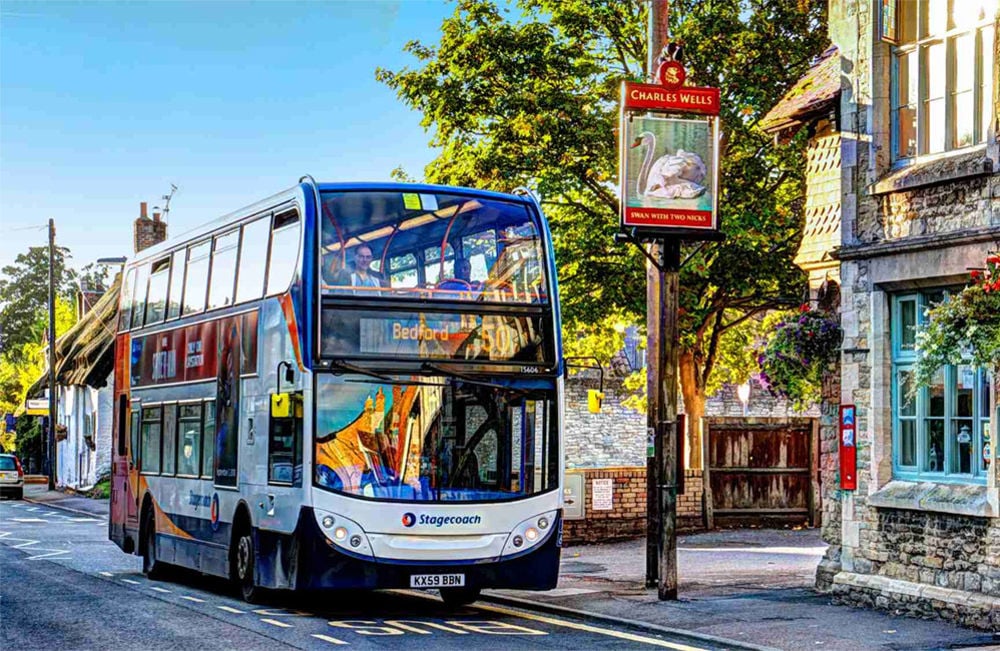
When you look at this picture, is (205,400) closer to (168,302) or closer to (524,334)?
(168,302)

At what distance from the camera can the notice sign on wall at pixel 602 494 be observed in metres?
25.2

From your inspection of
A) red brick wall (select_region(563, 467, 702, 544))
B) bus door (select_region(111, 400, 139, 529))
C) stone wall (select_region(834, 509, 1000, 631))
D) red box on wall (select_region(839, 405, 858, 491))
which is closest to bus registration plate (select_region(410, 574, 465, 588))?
stone wall (select_region(834, 509, 1000, 631))

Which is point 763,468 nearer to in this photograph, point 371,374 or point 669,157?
point 669,157

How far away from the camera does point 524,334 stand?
15719 millimetres

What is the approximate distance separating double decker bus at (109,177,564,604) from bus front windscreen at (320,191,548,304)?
15mm

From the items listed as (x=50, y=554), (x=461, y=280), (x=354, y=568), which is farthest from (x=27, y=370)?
(x=354, y=568)

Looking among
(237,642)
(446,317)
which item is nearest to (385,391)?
(446,317)

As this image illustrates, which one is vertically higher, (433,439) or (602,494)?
(433,439)

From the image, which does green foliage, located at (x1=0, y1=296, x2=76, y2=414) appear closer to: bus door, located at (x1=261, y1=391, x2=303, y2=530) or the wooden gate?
the wooden gate

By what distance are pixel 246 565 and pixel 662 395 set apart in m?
5.24

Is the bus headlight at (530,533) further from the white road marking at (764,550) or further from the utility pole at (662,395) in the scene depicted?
the white road marking at (764,550)

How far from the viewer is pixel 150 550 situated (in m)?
21.5

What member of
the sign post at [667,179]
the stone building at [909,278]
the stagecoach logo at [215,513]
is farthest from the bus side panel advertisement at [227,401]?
the stone building at [909,278]

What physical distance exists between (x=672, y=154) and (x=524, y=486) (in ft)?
13.7
